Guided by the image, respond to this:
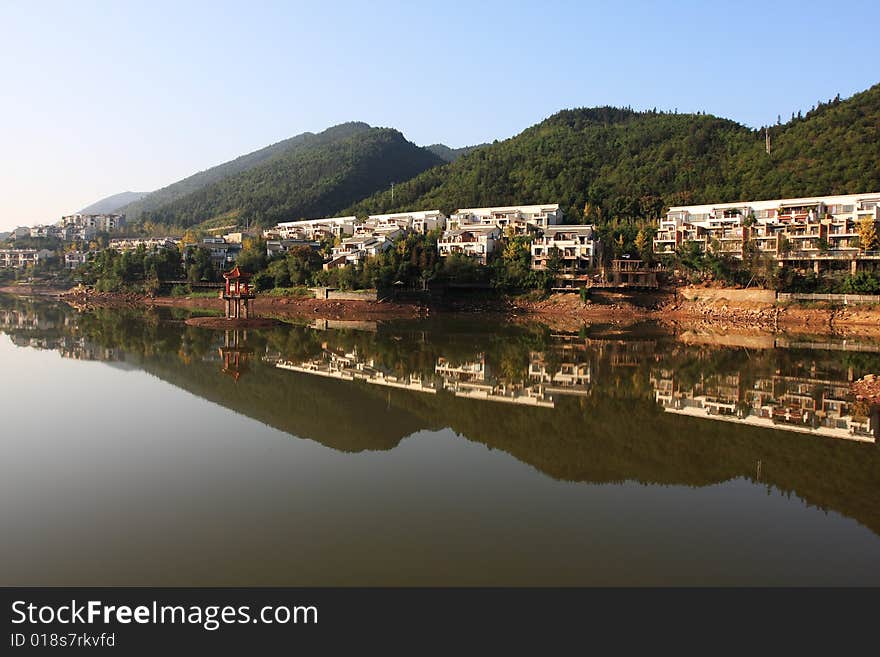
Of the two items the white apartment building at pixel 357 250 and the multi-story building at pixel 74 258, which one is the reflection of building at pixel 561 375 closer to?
the white apartment building at pixel 357 250

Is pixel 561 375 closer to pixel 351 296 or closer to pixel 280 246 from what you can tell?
pixel 351 296

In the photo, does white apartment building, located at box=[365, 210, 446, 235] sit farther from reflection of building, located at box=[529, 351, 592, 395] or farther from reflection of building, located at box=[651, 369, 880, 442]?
reflection of building, located at box=[651, 369, 880, 442]

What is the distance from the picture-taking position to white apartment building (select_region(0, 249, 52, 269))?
75319mm

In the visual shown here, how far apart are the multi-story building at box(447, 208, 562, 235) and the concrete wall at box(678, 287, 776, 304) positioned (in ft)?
41.6

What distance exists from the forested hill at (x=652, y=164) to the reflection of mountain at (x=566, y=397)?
84.8 feet

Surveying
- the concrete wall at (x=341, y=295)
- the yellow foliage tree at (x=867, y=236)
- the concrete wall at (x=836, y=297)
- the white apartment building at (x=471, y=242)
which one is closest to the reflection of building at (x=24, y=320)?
the concrete wall at (x=341, y=295)

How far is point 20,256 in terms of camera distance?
77.6 m

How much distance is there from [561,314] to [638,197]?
1890 cm

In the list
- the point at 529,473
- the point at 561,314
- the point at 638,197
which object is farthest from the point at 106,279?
the point at 529,473

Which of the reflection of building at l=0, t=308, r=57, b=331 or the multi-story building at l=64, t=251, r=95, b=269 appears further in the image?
the multi-story building at l=64, t=251, r=95, b=269

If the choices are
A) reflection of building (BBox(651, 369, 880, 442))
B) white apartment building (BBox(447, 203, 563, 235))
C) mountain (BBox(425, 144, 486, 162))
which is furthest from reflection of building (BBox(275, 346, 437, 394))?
mountain (BBox(425, 144, 486, 162))
